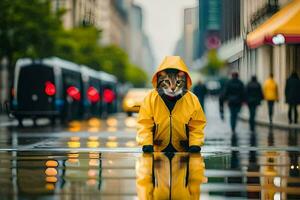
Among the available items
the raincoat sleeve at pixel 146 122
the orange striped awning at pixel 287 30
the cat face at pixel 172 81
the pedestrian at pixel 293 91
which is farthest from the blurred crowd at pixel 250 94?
the cat face at pixel 172 81

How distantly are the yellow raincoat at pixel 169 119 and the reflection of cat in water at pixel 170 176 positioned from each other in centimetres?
35

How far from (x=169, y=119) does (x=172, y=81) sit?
54 cm

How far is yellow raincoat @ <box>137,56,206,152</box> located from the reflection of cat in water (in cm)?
35

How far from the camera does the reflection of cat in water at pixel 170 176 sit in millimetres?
7984

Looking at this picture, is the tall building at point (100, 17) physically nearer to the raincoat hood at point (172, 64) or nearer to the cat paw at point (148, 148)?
the cat paw at point (148, 148)

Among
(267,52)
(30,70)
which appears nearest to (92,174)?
(30,70)

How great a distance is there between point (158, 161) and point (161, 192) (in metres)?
3.38

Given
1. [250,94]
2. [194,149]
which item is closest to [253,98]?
[250,94]

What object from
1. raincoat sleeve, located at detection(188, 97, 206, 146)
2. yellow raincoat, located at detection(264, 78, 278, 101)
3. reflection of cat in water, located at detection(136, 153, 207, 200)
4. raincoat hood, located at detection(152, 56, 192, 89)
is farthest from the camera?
yellow raincoat, located at detection(264, 78, 278, 101)

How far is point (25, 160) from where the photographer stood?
1340cm

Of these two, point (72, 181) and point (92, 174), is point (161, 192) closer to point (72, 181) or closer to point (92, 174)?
point (72, 181)

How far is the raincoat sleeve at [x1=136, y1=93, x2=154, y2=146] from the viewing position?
37.4ft

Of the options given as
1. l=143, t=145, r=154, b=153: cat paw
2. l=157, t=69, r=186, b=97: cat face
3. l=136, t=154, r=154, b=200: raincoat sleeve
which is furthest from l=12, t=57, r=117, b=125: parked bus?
l=157, t=69, r=186, b=97: cat face

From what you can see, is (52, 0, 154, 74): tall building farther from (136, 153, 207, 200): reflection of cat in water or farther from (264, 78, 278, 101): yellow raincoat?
(136, 153, 207, 200): reflection of cat in water
